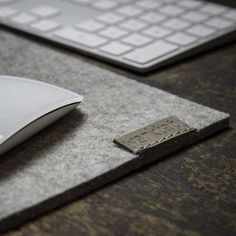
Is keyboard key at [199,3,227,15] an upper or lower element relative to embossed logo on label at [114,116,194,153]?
upper

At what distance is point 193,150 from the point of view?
19.8 inches

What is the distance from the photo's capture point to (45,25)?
75 cm

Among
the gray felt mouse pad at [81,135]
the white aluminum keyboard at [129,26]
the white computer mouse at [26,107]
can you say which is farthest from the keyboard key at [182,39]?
the white computer mouse at [26,107]

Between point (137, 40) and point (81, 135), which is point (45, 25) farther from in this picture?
point (81, 135)

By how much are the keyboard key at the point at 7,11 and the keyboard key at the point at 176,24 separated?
215mm

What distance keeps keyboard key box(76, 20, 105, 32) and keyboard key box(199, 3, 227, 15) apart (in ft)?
0.48

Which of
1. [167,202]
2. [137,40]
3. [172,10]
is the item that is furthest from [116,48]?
[167,202]

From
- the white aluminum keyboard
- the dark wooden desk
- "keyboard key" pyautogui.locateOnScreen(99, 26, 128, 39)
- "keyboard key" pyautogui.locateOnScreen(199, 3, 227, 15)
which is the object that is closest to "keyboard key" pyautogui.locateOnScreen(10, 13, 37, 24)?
the white aluminum keyboard

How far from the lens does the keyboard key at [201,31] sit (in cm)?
71

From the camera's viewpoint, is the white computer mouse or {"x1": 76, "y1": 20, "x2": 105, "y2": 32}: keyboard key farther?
{"x1": 76, "y1": 20, "x2": 105, "y2": 32}: keyboard key

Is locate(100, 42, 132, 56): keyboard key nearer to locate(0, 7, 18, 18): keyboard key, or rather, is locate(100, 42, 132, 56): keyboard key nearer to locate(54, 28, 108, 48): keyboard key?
locate(54, 28, 108, 48): keyboard key

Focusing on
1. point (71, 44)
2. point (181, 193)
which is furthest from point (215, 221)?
point (71, 44)

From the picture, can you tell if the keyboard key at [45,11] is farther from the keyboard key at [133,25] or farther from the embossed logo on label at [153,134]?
the embossed logo on label at [153,134]

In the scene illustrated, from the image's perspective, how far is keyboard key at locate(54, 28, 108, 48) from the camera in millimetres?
692
